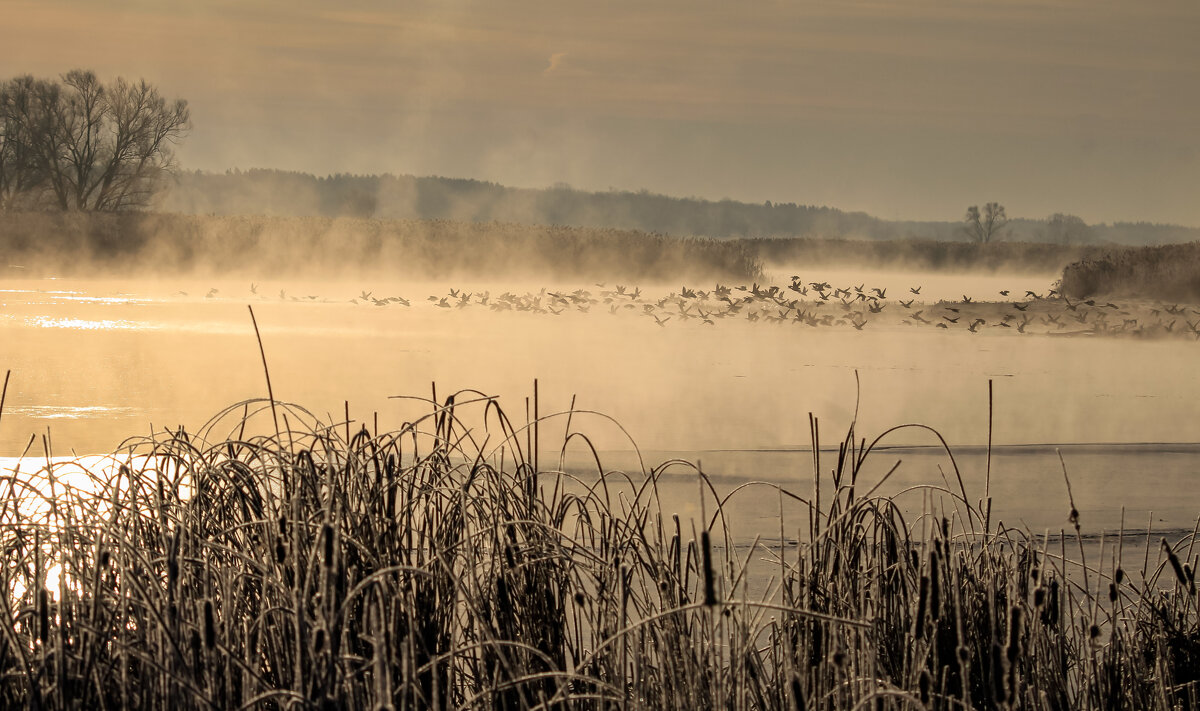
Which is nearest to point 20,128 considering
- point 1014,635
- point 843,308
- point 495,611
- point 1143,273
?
point 843,308

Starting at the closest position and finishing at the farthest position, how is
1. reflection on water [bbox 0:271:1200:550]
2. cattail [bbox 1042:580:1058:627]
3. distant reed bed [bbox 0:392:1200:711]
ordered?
distant reed bed [bbox 0:392:1200:711], cattail [bbox 1042:580:1058:627], reflection on water [bbox 0:271:1200:550]

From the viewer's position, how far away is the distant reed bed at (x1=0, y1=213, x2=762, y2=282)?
15453 millimetres

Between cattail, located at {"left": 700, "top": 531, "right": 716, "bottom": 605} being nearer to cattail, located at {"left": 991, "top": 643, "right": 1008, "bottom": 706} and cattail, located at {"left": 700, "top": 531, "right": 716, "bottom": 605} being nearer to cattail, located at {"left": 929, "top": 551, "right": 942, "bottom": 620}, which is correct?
cattail, located at {"left": 929, "top": 551, "right": 942, "bottom": 620}

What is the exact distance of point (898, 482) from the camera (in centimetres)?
621

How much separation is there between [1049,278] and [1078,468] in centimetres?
701

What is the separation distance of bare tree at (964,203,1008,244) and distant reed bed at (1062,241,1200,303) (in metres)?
2.87

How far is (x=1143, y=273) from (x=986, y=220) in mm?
3450

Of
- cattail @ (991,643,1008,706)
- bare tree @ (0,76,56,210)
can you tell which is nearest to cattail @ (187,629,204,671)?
cattail @ (991,643,1008,706)

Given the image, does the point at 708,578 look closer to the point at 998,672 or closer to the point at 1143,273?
the point at 998,672

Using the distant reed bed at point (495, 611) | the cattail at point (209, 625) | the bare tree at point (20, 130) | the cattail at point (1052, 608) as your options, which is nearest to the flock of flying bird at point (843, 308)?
the bare tree at point (20, 130)

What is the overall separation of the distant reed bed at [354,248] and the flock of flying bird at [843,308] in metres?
0.37

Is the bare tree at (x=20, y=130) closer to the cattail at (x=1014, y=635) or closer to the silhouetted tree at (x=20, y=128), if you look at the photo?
the silhouetted tree at (x=20, y=128)

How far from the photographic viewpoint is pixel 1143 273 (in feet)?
44.6

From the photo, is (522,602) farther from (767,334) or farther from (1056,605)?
(767,334)
